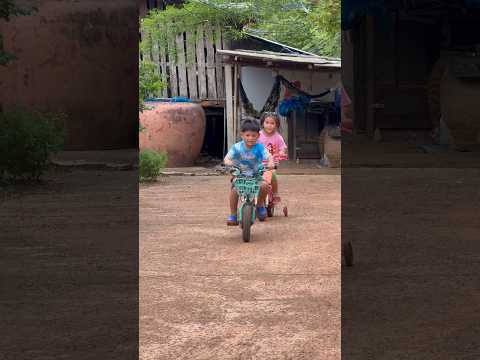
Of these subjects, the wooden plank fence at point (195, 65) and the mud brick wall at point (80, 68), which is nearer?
the mud brick wall at point (80, 68)

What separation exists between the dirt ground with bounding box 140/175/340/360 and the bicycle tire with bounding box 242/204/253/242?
0.28ft

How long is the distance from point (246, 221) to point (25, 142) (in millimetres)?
4316

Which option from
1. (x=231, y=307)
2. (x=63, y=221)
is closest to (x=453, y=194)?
(x=63, y=221)

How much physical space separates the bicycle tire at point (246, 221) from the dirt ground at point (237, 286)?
87 mm

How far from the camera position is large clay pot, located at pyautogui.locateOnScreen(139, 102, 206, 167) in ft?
49.4

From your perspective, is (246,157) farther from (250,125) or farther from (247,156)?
(250,125)

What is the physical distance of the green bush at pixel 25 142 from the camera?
32.9ft

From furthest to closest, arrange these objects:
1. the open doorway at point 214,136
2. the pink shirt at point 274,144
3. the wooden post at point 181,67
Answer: the open doorway at point 214,136 → the wooden post at point 181,67 → the pink shirt at point 274,144

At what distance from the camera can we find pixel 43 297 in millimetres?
4605

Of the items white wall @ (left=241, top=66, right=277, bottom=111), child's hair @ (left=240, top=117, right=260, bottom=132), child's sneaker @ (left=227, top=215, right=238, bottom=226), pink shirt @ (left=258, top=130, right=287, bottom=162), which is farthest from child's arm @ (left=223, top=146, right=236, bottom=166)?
white wall @ (left=241, top=66, right=277, bottom=111)

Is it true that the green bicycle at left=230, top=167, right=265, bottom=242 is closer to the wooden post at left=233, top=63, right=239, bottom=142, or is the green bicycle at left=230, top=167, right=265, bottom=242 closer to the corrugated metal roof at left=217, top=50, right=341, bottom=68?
the corrugated metal roof at left=217, top=50, right=341, bottom=68

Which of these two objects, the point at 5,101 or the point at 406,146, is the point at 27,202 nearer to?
the point at 5,101

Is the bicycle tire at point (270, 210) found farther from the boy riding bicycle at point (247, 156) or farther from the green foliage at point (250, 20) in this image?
the green foliage at point (250, 20)

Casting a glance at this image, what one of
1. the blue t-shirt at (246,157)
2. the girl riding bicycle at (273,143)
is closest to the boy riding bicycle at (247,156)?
the blue t-shirt at (246,157)
